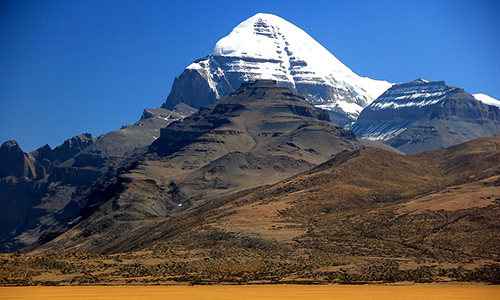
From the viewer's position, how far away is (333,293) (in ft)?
239

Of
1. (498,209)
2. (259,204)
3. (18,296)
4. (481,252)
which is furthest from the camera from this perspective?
(259,204)

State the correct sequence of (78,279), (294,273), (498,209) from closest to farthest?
(78,279), (294,273), (498,209)

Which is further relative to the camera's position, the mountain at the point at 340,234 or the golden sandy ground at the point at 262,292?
the mountain at the point at 340,234

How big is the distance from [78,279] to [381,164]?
122235 millimetres

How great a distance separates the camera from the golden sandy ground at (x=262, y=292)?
2724 inches

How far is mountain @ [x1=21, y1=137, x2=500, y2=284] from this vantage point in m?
91.8

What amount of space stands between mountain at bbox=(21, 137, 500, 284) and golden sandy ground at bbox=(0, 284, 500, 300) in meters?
6.53

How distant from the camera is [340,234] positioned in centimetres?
13225

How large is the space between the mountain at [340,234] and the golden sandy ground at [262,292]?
6.53m

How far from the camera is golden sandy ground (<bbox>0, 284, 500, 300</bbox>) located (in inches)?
2724

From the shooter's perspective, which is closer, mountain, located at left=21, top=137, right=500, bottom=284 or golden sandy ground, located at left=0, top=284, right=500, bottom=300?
golden sandy ground, located at left=0, top=284, right=500, bottom=300

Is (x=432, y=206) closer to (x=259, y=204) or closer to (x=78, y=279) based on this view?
(x=259, y=204)

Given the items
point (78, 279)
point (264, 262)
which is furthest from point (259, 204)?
point (78, 279)

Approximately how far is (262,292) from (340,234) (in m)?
60.9
